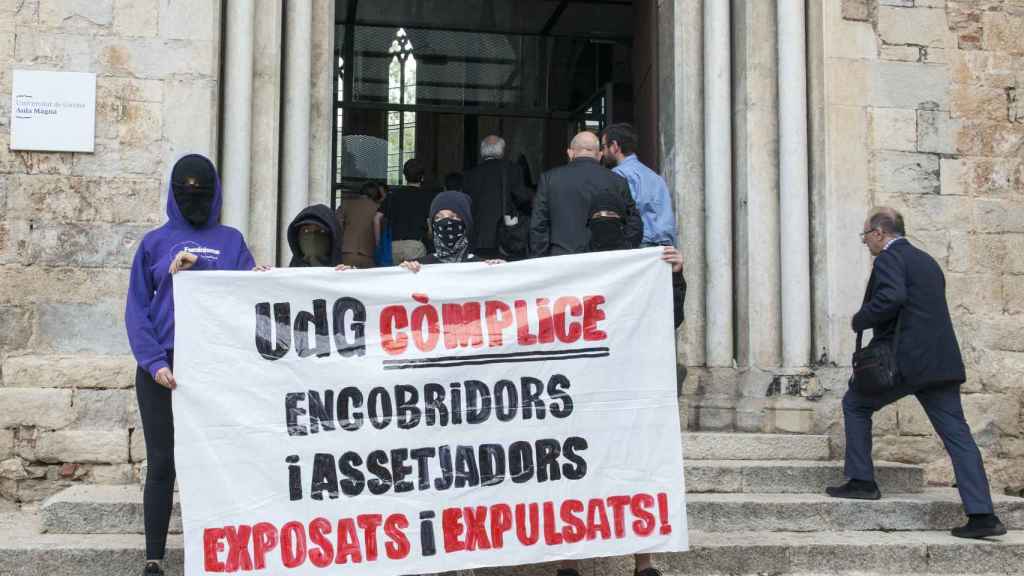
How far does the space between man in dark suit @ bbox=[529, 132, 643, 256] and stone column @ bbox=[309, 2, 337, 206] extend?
1.93m

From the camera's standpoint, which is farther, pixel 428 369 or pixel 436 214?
pixel 436 214

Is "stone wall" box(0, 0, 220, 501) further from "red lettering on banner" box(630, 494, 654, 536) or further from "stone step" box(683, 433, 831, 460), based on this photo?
"stone step" box(683, 433, 831, 460)

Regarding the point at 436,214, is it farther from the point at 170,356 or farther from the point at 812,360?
the point at 812,360

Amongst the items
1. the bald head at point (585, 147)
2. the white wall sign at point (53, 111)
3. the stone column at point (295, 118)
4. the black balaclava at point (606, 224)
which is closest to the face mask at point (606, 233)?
the black balaclava at point (606, 224)

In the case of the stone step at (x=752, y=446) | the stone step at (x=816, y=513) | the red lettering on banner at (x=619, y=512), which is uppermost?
the stone step at (x=752, y=446)

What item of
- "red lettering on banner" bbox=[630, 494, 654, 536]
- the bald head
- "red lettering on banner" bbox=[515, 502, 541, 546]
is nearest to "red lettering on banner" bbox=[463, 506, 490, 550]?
"red lettering on banner" bbox=[515, 502, 541, 546]

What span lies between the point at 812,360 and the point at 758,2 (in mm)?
2355

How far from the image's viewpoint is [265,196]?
22.7 feet

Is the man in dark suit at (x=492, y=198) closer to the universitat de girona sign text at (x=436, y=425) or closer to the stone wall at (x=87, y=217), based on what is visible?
the stone wall at (x=87, y=217)

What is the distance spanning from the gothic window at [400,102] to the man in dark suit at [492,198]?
18.9 feet

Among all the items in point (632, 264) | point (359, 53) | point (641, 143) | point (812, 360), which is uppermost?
point (359, 53)

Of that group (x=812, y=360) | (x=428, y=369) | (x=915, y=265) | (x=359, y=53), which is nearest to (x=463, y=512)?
(x=428, y=369)

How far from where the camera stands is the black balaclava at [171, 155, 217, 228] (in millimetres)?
4699

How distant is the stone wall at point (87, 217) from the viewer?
6.34 m
